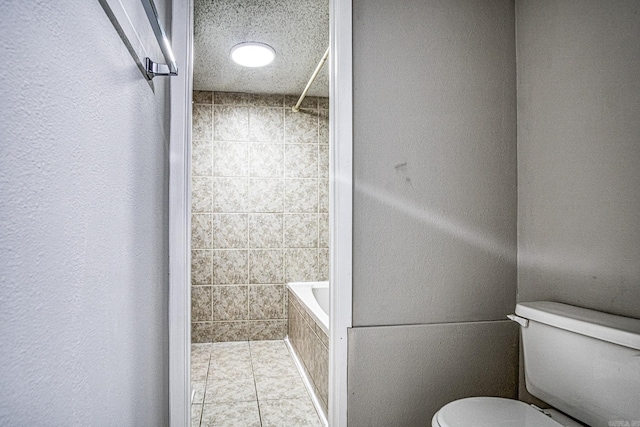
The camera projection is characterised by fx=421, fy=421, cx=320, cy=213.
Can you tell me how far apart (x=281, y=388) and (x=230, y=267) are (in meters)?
1.31

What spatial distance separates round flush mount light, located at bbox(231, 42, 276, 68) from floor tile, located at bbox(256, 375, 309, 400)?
2.19 m

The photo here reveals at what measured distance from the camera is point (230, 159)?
3.79m

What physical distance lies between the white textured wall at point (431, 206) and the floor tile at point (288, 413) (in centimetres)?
86

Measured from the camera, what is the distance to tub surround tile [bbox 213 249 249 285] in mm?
3750

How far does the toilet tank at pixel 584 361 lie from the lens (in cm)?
114

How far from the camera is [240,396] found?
2672 mm

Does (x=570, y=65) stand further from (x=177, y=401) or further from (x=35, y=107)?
(x=177, y=401)

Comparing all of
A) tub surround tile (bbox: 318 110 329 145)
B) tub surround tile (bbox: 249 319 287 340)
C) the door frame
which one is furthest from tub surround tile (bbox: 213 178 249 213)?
the door frame

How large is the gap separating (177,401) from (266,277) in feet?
7.58

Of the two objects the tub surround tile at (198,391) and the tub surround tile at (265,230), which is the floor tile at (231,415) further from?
the tub surround tile at (265,230)

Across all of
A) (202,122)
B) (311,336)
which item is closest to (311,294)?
(311,336)

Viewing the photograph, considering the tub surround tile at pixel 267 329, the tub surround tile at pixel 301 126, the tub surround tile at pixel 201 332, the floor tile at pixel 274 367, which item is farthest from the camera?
the tub surround tile at pixel 301 126

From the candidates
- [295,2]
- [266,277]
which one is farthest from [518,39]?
[266,277]

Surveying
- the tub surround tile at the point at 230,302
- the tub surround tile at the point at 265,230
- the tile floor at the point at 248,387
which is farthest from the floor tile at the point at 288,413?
the tub surround tile at the point at 265,230
